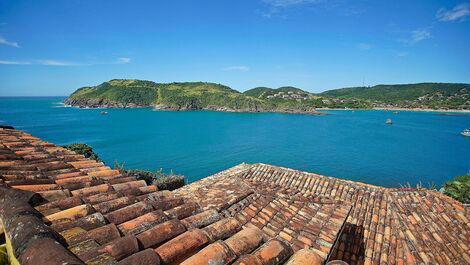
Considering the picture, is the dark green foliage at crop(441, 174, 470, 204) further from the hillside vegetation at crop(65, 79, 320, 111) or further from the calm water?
the hillside vegetation at crop(65, 79, 320, 111)

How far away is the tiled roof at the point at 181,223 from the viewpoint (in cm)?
209

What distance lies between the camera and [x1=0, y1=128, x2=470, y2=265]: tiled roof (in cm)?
209

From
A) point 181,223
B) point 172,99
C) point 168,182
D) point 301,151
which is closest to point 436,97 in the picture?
point 301,151

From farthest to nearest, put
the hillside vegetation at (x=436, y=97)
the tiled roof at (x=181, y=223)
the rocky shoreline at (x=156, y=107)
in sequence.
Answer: the hillside vegetation at (x=436, y=97)
the rocky shoreline at (x=156, y=107)
the tiled roof at (x=181, y=223)

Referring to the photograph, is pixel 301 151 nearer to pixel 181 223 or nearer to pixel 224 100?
pixel 181 223

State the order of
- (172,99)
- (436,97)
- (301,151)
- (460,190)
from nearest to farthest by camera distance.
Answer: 1. (460,190)
2. (301,151)
3. (172,99)
4. (436,97)

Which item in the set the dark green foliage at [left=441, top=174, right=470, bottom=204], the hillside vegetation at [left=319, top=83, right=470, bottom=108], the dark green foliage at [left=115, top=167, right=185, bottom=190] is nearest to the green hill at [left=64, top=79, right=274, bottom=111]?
the hillside vegetation at [left=319, top=83, right=470, bottom=108]

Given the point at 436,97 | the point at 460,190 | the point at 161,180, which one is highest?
the point at 436,97

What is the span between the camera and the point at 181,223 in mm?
2818

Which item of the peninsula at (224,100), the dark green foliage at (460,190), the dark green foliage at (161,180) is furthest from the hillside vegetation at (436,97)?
the dark green foliage at (161,180)

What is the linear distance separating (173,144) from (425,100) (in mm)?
193181

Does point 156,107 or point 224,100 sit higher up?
point 224,100

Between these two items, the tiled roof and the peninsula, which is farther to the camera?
the peninsula

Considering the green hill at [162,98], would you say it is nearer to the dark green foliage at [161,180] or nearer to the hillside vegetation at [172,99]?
the hillside vegetation at [172,99]
